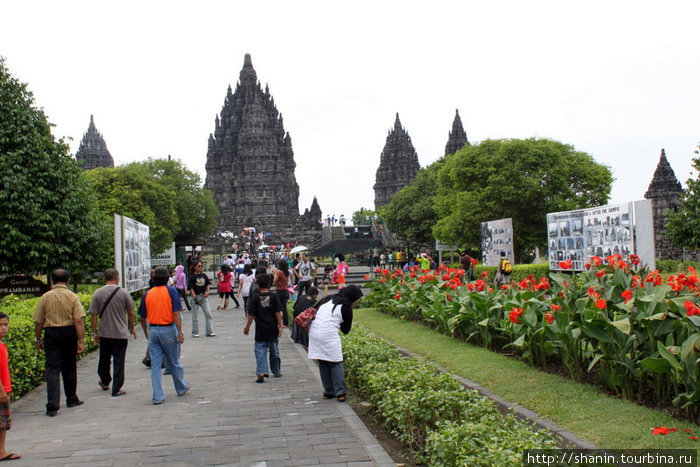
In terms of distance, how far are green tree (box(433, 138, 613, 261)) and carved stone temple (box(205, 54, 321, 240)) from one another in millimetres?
48733

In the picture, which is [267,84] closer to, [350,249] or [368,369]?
[350,249]

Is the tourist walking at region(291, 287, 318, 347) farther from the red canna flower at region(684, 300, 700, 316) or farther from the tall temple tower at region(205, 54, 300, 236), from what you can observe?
the tall temple tower at region(205, 54, 300, 236)

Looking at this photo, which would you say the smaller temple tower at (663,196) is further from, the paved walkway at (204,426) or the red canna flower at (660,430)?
the red canna flower at (660,430)

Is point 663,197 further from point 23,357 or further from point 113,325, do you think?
point 23,357

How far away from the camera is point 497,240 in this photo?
21.6 metres

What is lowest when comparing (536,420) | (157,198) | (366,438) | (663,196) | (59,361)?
(366,438)

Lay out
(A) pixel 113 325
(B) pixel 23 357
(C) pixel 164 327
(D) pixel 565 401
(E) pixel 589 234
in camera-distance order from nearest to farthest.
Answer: (D) pixel 565 401
(C) pixel 164 327
(A) pixel 113 325
(B) pixel 23 357
(E) pixel 589 234

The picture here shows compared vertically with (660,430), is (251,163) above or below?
above

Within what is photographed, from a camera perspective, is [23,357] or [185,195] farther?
[185,195]

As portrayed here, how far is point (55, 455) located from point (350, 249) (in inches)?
1412

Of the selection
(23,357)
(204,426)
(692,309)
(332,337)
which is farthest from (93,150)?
(692,309)

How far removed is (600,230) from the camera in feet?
50.4

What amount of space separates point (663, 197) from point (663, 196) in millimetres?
81

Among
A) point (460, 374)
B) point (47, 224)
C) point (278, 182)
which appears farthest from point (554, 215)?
point (278, 182)
